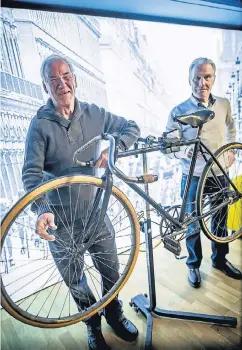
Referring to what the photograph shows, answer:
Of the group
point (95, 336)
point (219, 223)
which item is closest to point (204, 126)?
point (219, 223)

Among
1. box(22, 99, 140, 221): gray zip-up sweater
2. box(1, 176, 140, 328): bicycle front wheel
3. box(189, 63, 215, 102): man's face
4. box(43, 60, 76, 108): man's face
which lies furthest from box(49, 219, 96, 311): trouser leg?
box(189, 63, 215, 102): man's face

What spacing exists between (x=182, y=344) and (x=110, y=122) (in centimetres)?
143

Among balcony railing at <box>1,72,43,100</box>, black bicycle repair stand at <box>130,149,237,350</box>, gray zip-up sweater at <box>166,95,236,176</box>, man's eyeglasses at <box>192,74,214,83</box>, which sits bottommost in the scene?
black bicycle repair stand at <box>130,149,237,350</box>

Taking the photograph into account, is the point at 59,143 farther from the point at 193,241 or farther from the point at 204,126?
the point at 193,241

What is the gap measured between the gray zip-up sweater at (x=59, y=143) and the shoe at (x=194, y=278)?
119 cm

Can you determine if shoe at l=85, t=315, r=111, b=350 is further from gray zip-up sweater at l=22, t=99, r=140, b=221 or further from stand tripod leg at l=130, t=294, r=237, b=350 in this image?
gray zip-up sweater at l=22, t=99, r=140, b=221

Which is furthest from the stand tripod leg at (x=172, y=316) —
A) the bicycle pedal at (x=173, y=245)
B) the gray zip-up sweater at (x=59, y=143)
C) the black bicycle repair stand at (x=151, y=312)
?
the gray zip-up sweater at (x=59, y=143)

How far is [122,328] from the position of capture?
56.6 inches

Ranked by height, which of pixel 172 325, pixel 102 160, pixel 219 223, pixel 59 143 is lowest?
pixel 172 325

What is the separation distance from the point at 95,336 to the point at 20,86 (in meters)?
1.72

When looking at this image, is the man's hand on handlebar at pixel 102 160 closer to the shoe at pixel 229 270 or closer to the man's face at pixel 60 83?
the man's face at pixel 60 83

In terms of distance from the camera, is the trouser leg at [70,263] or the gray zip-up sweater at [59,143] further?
the trouser leg at [70,263]

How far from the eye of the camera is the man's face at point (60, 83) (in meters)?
1.09

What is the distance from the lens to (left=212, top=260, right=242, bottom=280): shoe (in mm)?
1861
